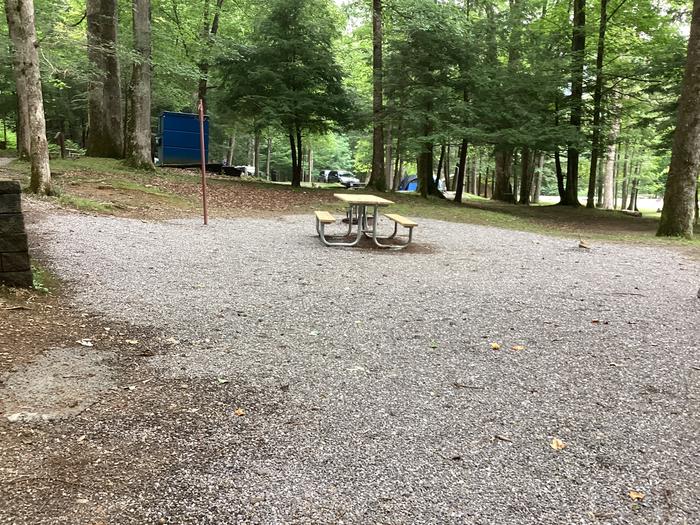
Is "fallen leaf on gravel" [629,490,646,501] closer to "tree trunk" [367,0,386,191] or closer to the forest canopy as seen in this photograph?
the forest canopy

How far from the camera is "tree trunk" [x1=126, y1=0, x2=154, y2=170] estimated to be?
555 inches

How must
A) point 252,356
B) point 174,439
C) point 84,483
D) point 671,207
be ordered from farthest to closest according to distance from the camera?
point 671,207
point 252,356
point 174,439
point 84,483

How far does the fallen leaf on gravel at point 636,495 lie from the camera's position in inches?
87.3

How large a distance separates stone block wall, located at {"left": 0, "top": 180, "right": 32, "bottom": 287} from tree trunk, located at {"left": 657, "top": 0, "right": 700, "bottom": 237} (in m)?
11.7

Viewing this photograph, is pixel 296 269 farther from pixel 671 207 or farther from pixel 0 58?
pixel 0 58

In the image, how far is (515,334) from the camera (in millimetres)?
4359

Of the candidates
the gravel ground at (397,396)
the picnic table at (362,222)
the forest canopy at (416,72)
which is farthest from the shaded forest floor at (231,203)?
the gravel ground at (397,396)

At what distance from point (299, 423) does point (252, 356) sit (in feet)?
3.31

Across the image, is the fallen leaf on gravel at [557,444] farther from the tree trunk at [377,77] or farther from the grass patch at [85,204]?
the tree trunk at [377,77]

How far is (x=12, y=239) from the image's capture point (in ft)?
14.4

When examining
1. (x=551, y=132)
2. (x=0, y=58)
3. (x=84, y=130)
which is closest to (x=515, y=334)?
(x=551, y=132)

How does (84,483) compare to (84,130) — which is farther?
(84,130)

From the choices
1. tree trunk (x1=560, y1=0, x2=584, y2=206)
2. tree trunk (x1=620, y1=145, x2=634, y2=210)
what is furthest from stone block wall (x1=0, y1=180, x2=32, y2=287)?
tree trunk (x1=620, y1=145, x2=634, y2=210)

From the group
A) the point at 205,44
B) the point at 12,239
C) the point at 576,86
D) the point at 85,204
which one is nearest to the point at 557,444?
the point at 12,239
